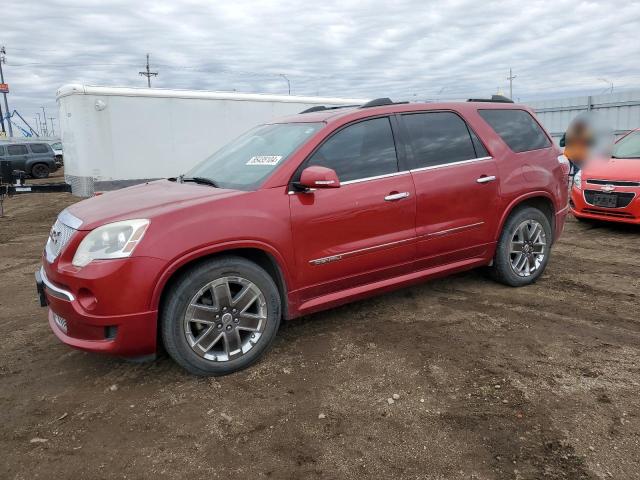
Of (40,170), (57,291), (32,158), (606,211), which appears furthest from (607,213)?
(32,158)

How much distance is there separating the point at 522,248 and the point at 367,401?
8.63ft

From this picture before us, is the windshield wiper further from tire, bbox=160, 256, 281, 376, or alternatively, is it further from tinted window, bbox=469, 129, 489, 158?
tinted window, bbox=469, 129, 489, 158

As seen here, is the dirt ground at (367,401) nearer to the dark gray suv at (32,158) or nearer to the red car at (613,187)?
the red car at (613,187)

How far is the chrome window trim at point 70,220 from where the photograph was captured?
10.3ft

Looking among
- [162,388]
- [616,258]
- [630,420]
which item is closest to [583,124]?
[616,258]

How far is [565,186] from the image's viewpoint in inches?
198

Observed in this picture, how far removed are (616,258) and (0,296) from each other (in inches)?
277

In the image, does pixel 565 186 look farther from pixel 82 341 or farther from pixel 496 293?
pixel 82 341

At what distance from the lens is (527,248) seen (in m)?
4.80

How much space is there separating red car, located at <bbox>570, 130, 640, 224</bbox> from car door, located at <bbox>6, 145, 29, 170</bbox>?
75.1ft

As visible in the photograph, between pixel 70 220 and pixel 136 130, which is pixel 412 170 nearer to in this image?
pixel 70 220

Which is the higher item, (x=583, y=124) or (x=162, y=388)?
(x=583, y=124)

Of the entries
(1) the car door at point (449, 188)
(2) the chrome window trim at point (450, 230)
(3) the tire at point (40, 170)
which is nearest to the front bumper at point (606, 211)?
(1) the car door at point (449, 188)

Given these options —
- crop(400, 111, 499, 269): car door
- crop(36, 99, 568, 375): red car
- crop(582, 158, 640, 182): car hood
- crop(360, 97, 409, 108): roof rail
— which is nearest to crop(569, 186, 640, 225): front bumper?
crop(582, 158, 640, 182): car hood
